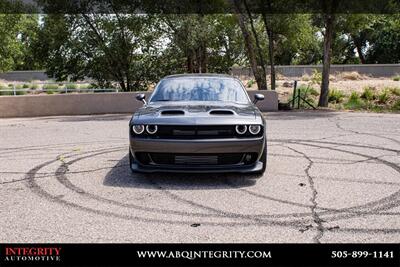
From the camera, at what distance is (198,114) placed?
19.4ft

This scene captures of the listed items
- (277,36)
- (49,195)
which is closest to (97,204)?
(49,195)

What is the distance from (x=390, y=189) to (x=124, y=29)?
18364mm

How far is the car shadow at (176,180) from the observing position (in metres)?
5.81

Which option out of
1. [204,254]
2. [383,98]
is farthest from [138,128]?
[383,98]

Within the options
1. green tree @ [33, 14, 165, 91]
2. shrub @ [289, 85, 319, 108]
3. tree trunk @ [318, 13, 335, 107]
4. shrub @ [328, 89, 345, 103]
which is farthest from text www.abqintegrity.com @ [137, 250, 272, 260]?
green tree @ [33, 14, 165, 91]

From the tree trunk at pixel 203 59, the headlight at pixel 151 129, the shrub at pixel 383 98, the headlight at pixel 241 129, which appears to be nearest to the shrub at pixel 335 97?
the shrub at pixel 383 98

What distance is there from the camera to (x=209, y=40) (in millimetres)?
22688

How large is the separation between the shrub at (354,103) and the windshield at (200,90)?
13.2 meters

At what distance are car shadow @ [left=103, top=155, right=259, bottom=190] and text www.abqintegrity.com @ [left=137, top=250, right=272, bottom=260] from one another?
204 centimetres

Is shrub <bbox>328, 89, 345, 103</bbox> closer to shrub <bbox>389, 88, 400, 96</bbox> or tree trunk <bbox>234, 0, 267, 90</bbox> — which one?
shrub <bbox>389, 88, 400, 96</bbox>

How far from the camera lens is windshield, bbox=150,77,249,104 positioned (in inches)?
275

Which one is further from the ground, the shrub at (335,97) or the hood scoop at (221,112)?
the hood scoop at (221,112)

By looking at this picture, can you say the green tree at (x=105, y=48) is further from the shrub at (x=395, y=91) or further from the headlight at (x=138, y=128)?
the headlight at (x=138, y=128)

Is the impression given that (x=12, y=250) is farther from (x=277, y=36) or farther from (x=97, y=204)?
(x=277, y=36)
